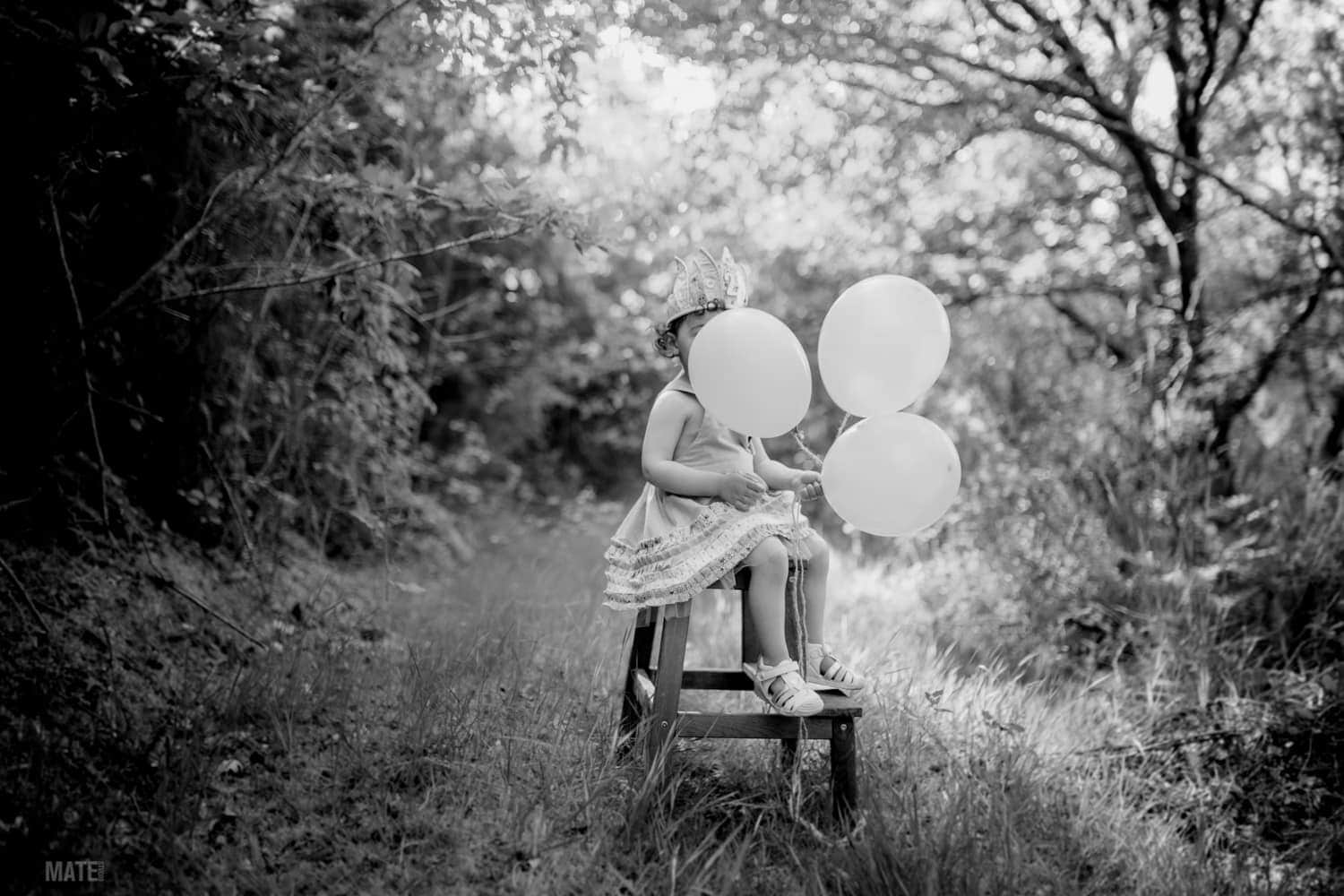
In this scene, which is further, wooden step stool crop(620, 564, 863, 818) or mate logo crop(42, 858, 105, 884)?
wooden step stool crop(620, 564, 863, 818)

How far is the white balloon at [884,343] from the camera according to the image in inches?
82.7

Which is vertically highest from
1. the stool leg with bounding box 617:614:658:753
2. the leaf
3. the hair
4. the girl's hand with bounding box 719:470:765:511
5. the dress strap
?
the leaf

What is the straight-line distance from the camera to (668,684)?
2.15 m

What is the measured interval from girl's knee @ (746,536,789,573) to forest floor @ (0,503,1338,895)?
0.52 meters

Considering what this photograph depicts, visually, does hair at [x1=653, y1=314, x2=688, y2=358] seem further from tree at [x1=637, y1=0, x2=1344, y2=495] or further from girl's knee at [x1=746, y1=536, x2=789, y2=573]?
tree at [x1=637, y1=0, x2=1344, y2=495]

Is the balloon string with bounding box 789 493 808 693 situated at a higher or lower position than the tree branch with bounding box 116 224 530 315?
lower

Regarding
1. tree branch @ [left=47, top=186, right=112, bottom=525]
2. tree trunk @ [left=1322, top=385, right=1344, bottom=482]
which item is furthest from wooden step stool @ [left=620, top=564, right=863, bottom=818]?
tree trunk @ [left=1322, top=385, right=1344, bottom=482]

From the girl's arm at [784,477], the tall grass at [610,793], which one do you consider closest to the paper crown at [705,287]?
the girl's arm at [784,477]

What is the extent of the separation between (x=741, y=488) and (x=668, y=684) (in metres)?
0.50

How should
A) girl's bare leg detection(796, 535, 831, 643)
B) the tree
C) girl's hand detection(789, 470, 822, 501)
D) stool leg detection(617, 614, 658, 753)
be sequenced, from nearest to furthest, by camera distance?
girl's hand detection(789, 470, 822, 501)
girl's bare leg detection(796, 535, 831, 643)
stool leg detection(617, 614, 658, 753)
the tree

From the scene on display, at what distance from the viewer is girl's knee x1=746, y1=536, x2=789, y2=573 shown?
217cm

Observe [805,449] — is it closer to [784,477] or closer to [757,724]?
[784,477]

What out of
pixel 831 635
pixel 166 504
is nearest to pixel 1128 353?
pixel 831 635

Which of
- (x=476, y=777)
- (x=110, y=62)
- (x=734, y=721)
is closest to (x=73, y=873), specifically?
(x=476, y=777)
